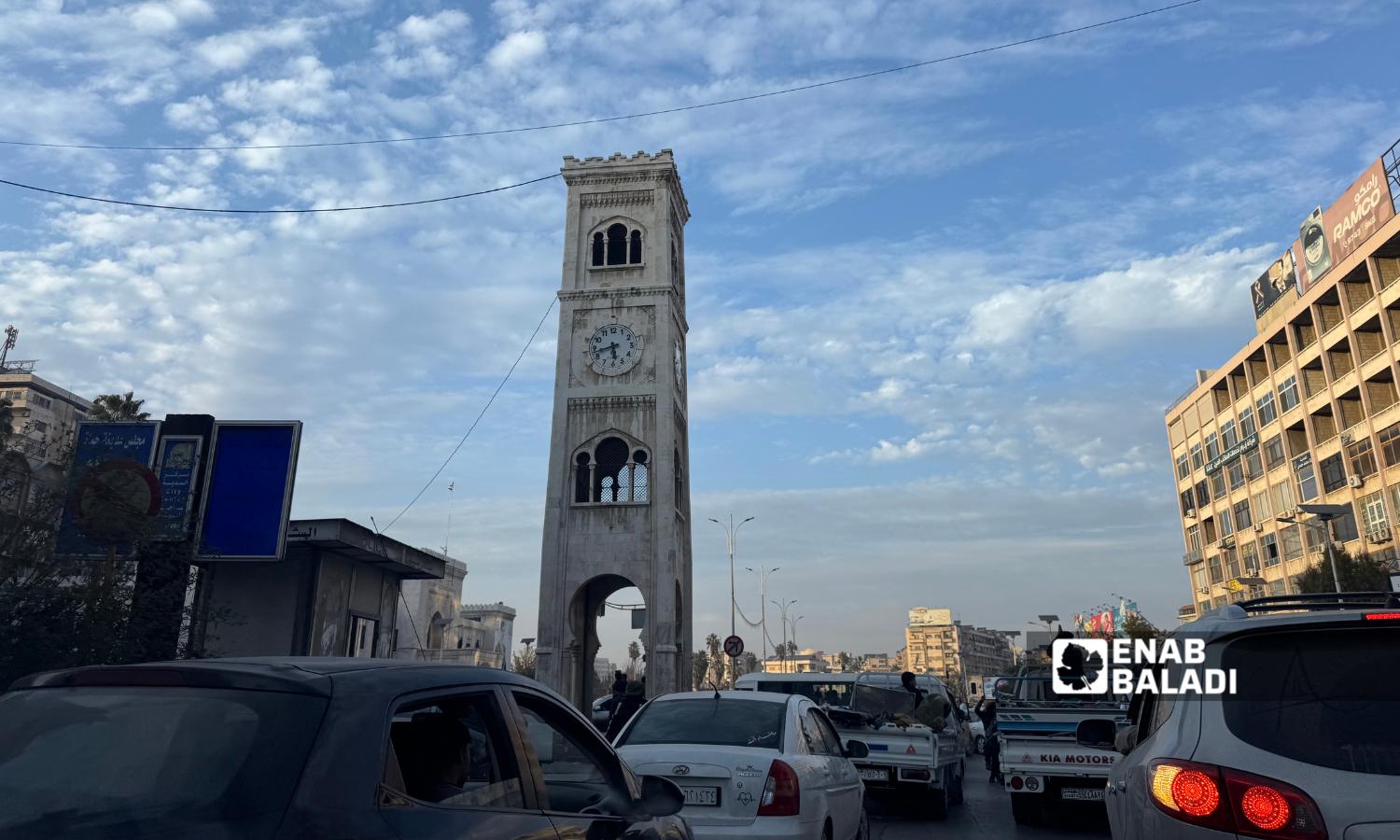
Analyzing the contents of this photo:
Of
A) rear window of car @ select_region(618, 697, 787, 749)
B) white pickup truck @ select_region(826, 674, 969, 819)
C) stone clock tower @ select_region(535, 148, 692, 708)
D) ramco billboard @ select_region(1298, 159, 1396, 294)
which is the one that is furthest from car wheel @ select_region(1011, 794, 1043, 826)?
ramco billboard @ select_region(1298, 159, 1396, 294)

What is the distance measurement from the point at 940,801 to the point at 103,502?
12745 millimetres

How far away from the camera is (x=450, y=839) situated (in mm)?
2572

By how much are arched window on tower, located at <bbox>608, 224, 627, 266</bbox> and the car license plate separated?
3863 centimetres

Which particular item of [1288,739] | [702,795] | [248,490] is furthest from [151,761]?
[248,490]

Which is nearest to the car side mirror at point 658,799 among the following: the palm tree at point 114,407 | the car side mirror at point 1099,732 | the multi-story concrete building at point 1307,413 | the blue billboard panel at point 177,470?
the car side mirror at point 1099,732

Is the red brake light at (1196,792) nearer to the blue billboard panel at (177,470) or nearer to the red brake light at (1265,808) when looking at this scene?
the red brake light at (1265,808)

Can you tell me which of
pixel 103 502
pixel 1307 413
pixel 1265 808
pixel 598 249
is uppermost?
pixel 598 249

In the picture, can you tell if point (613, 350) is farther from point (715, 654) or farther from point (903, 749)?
point (715, 654)

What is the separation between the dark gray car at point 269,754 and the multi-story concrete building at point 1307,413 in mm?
47314

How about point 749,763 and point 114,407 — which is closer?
point 749,763

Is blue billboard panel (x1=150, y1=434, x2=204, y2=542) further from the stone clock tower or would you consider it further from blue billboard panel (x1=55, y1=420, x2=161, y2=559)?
the stone clock tower

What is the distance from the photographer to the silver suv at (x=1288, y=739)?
296 centimetres

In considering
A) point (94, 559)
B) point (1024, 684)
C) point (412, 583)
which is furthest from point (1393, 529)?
point (412, 583)

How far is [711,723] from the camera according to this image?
6930 mm
